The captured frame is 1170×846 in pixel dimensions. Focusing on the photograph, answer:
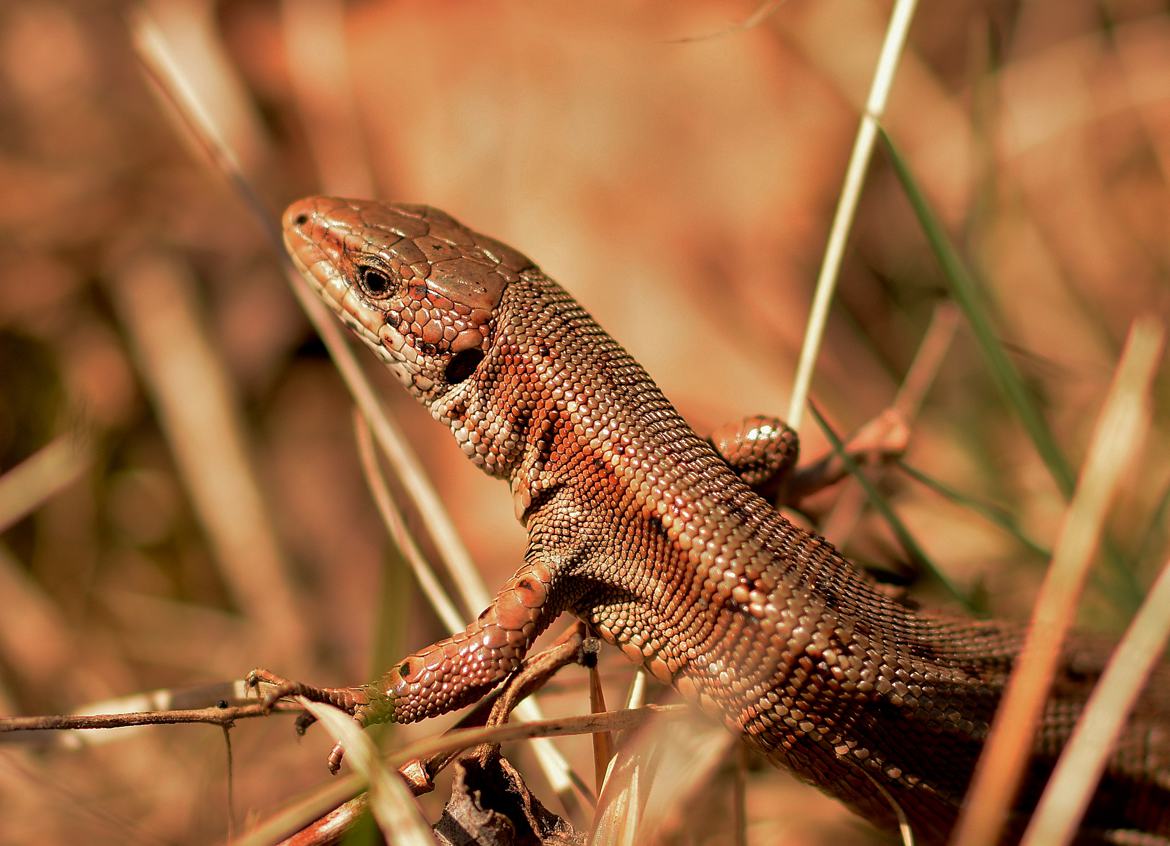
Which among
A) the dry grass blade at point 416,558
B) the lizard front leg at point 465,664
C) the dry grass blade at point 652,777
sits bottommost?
the dry grass blade at point 652,777

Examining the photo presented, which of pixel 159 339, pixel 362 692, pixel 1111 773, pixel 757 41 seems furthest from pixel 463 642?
pixel 757 41

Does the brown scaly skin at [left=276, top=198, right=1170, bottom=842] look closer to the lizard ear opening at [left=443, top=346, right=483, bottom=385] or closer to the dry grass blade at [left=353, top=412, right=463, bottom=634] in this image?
the lizard ear opening at [left=443, top=346, right=483, bottom=385]

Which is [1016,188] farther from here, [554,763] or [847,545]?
[554,763]

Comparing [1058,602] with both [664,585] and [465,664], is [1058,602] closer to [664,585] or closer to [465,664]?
[664,585]

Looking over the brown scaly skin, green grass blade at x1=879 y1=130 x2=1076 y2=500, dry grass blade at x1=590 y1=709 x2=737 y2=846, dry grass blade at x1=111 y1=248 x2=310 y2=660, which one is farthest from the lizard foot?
dry grass blade at x1=111 y1=248 x2=310 y2=660

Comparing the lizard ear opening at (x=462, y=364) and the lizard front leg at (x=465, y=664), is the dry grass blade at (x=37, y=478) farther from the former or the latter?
the lizard front leg at (x=465, y=664)

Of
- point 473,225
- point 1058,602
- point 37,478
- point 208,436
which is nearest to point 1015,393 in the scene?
point 1058,602

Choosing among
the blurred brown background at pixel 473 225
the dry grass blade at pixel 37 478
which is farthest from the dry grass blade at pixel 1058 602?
the dry grass blade at pixel 37 478
